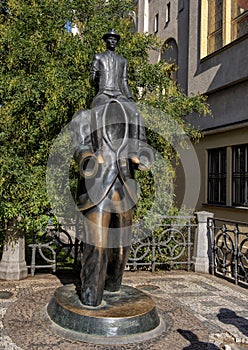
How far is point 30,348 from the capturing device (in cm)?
409

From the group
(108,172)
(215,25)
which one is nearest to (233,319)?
(108,172)

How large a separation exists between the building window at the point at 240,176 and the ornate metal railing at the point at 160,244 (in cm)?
562

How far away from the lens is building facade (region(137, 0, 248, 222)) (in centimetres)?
1375

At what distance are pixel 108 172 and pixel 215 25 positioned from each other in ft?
43.0

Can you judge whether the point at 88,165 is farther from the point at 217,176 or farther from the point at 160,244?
the point at 217,176

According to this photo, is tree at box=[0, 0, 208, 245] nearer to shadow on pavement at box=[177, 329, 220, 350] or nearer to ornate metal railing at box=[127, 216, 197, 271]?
ornate metal railing at box=[127, 216, 197, 271]

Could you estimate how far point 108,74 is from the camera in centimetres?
486

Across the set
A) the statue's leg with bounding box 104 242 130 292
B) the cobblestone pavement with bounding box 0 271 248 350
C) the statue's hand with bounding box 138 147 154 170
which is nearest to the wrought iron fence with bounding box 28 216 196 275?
the cobblestone pavement with bounding box 0 271 248 350

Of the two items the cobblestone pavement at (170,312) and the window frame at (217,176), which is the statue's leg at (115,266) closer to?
the cobblestone pavement at (170,312)

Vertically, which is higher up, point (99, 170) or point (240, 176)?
point (240, 176)

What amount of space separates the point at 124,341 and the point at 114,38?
364 cm

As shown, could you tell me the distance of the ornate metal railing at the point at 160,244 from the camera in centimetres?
841

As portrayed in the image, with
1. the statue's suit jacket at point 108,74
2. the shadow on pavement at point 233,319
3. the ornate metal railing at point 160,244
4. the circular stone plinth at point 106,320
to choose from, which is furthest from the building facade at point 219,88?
the circular stone plinth at point 106,320

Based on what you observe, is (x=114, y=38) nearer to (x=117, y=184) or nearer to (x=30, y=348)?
(x=117, y=184)
